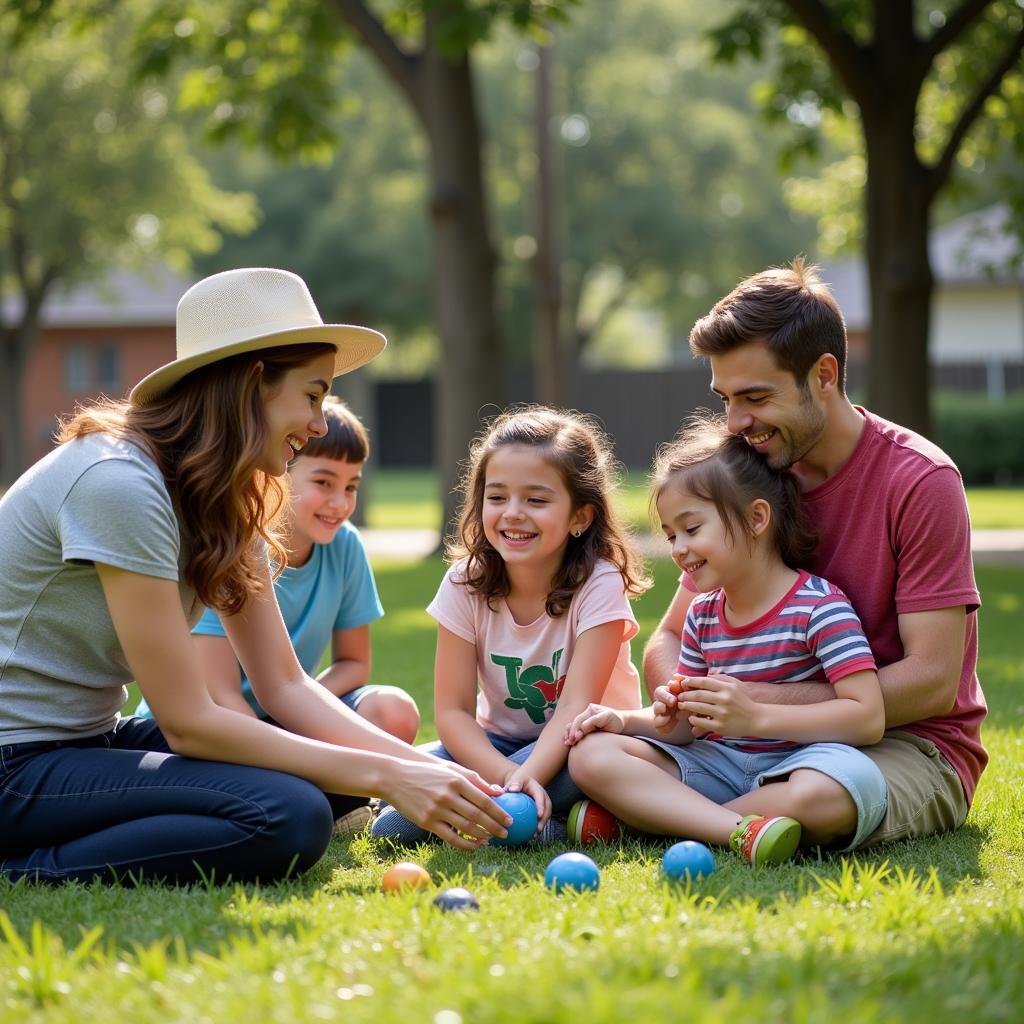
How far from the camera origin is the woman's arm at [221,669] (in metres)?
4.63

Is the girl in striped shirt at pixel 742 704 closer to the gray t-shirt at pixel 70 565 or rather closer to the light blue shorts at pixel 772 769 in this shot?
the light blue shorts at pixel 772 769

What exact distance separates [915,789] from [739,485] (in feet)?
3.24

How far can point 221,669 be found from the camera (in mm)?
4668

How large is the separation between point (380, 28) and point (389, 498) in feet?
42.4

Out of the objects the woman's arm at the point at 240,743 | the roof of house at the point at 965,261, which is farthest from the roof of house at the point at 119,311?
the woman's arm at the point at 240,743

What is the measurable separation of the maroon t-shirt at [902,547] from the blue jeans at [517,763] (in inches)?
40.1

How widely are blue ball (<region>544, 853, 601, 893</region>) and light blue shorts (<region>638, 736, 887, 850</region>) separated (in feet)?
2.34

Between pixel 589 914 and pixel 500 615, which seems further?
pixel 500 615

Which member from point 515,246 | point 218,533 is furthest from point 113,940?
point 515,246

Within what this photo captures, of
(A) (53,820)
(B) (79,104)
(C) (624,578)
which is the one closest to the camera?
(A) (53,820)

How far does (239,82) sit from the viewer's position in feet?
48.1

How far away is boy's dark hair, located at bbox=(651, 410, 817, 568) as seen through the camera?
13.7 feet

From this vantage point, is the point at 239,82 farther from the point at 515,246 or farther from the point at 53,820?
the point at 515,246

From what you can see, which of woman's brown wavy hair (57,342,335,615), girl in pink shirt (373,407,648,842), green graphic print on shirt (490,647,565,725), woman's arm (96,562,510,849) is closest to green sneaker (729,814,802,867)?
woman's arm (96,562,510,849)
